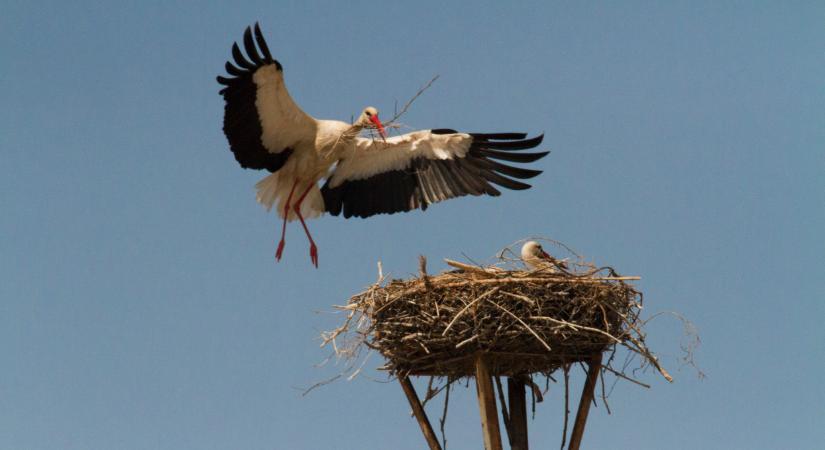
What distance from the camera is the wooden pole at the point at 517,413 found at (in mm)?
7387

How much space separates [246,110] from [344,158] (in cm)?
114

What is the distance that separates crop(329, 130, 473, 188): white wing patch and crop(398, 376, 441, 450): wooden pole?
2.82 m

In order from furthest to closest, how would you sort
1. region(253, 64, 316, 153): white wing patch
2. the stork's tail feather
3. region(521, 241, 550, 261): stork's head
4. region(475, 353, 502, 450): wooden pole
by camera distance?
the stork's tail feather, region(253, 64, 316, 153): white wing patch, region(521, 241, 550, 261): stork's head, region(475, 353, 502, 450): wooden pole

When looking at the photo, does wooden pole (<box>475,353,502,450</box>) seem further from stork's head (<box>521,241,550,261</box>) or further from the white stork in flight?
the white stork in flight

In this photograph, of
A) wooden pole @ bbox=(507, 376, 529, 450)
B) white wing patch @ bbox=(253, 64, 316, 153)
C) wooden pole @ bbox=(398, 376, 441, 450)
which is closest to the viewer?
wooden pole @ bbox=(398, 376, 441, 450)

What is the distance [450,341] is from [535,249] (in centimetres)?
196

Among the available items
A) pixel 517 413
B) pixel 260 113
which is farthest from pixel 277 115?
pixel 517 413

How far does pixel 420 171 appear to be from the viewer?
32.7ft

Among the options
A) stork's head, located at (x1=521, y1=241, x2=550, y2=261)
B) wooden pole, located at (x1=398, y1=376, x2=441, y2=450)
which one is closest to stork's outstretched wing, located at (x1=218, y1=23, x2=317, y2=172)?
stork's head, located at (x1=521, y1=241, x2=550, y2=261)

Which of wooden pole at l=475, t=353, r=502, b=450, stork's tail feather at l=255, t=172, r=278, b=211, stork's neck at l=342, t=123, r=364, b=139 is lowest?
wooden pole at l=475, t=353, r=502, b=450

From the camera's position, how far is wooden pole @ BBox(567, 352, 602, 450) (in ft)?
23.3

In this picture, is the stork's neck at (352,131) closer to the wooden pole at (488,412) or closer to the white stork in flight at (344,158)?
the white stork in flight at (344,158)

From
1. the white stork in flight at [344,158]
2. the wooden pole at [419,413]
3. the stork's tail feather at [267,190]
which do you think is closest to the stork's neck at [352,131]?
the white stork in flight at [344,158]

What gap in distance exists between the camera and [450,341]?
23.2ft
